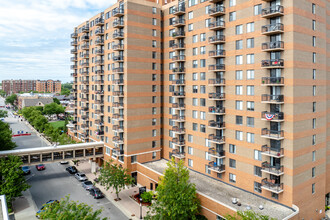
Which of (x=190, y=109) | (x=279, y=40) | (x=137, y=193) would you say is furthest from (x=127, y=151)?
(x=279, y=40)

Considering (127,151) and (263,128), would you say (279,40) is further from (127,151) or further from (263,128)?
(127,151)

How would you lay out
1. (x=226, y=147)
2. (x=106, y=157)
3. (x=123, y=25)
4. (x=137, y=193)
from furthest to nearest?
1. (x=106, y=157)
2. (x=123, y=25)
3. (x=137, y=193)
4. (x=226, y=147)

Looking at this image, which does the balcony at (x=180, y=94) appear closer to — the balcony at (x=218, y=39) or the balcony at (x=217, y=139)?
the balcony at (x=217, y=139)

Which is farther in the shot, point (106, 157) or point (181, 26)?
point (106, 157)

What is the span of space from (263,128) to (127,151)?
27833 mm

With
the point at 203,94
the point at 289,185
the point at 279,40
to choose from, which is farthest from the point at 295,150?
the point at 203,94

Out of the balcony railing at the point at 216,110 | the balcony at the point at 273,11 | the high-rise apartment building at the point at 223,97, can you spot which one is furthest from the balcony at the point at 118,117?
the balcony at the point at 273,11

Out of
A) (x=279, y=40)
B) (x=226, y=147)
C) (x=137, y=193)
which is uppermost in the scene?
(x=279, y=40)

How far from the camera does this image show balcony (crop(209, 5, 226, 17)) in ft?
139

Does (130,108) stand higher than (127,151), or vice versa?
(130,108)

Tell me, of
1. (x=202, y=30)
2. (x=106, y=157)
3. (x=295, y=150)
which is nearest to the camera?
(x=295, y=150)

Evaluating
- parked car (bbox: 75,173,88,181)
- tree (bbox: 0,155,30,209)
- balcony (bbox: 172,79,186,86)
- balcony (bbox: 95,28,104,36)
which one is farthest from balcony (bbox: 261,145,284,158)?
balcony (bbox: 95,28,104,36)

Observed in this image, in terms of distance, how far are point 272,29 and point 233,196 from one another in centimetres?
2502

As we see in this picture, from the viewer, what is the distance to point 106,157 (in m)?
60.5
